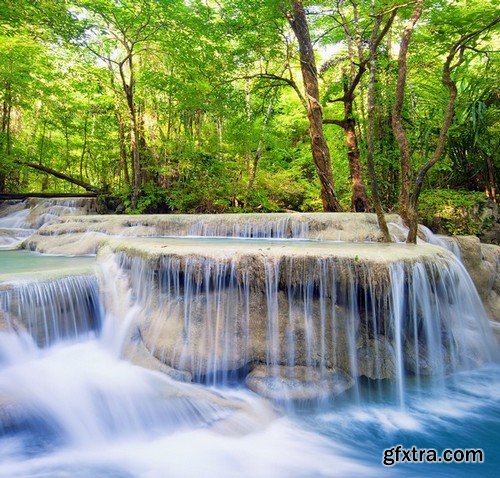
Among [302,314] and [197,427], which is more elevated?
[302,314]

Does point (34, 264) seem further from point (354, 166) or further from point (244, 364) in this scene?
point (354, 166)

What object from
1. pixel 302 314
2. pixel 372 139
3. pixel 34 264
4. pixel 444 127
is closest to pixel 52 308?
pixel 34 264

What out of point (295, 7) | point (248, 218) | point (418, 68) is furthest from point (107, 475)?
point (418, 68)

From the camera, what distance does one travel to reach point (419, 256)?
4168 millimetres

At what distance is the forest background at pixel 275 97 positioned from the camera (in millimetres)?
7980

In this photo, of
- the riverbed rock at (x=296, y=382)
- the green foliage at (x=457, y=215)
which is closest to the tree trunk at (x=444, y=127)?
the riverbed rock at (x=296, y=382)

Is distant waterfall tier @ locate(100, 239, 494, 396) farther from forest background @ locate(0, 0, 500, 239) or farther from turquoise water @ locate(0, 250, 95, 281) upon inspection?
forest background @ locate(0, 0, 500, 239)

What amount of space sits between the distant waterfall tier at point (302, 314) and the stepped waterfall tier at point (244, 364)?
0.05 ft

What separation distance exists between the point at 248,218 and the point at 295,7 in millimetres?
5329

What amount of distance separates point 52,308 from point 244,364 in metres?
2.39

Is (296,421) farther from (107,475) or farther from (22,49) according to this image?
(22,49)

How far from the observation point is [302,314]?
13.9 feet

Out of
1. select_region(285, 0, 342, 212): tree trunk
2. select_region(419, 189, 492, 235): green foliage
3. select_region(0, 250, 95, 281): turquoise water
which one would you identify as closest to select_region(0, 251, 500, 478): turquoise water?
select_region(0, 250, 95, 281): turquoise water

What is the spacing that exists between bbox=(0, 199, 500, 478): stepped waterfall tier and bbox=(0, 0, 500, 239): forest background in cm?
238
